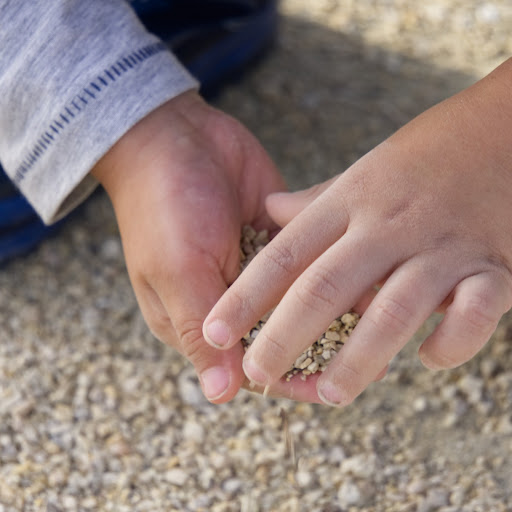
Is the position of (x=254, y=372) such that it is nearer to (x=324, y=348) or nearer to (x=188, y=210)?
(x=324, y=348)

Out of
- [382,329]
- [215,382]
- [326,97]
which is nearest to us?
[382,329]

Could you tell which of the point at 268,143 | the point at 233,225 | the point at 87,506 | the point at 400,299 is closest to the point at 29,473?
the point at 87,506

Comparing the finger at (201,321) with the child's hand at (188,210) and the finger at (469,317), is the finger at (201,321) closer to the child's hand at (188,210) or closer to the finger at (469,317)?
the child's hand at (188,210)

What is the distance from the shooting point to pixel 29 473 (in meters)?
1.17

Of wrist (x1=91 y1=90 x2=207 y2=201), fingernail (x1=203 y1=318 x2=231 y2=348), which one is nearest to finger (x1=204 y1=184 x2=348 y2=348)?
fingernail (x1=203 y1=318 x2=231 y2=348)

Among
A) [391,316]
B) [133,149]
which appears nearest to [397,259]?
[391,316]

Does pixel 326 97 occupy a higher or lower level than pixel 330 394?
lower

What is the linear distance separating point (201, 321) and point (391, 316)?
27cm

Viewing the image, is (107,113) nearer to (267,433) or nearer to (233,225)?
(233,225)

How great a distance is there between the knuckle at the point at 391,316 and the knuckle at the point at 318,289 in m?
0.06

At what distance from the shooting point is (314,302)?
947mm

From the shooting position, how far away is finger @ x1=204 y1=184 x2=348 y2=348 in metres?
0.97

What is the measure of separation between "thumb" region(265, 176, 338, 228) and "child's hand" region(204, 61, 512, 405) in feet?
0.24

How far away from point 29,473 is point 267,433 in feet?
1.22
